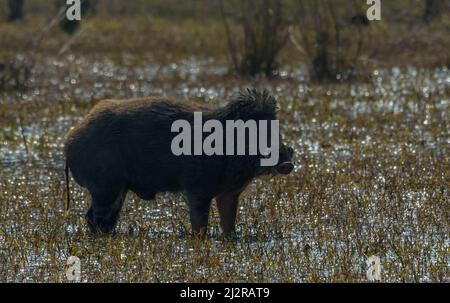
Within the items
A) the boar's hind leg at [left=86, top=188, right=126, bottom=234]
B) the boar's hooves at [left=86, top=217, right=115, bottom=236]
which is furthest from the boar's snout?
the boar's hooves at [left=86, top=217, right=115, bottom=236]

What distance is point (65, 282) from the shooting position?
726 centimetres

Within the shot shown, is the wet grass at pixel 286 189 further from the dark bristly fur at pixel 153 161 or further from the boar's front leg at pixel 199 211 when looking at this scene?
the dark bristly fur at pixel 153 161

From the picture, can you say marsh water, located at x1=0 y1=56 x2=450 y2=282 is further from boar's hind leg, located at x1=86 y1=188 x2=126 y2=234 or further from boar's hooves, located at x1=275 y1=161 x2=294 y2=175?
boar's hooves, located at x1=275 y1=161 x2=294 y2=175

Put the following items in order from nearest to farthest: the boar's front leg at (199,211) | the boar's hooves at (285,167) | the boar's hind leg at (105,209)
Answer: the boar's hooves at (285,167)
the boar's front leg at (199,211)
the boar's hind leg at (105,209)

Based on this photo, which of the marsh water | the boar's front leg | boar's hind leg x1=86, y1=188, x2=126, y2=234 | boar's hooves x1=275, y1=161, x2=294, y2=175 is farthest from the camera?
boar's hind leg x1=86, y1=188, x2=126, y2=234

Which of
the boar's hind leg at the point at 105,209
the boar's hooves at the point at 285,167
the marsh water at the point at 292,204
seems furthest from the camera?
the boar's hind leg at the point at 105,209

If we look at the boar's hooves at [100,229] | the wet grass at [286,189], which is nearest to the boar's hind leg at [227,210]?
the wet grass at [286,189]

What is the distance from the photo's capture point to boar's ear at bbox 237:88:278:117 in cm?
845

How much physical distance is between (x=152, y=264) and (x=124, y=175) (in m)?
1.13

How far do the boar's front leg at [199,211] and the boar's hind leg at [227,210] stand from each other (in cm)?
20

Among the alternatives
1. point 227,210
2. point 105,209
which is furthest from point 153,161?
point 227,210

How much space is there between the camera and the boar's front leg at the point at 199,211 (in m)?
8.38

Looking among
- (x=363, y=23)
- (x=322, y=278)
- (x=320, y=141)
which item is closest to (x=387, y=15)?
(x=363, y=23)
